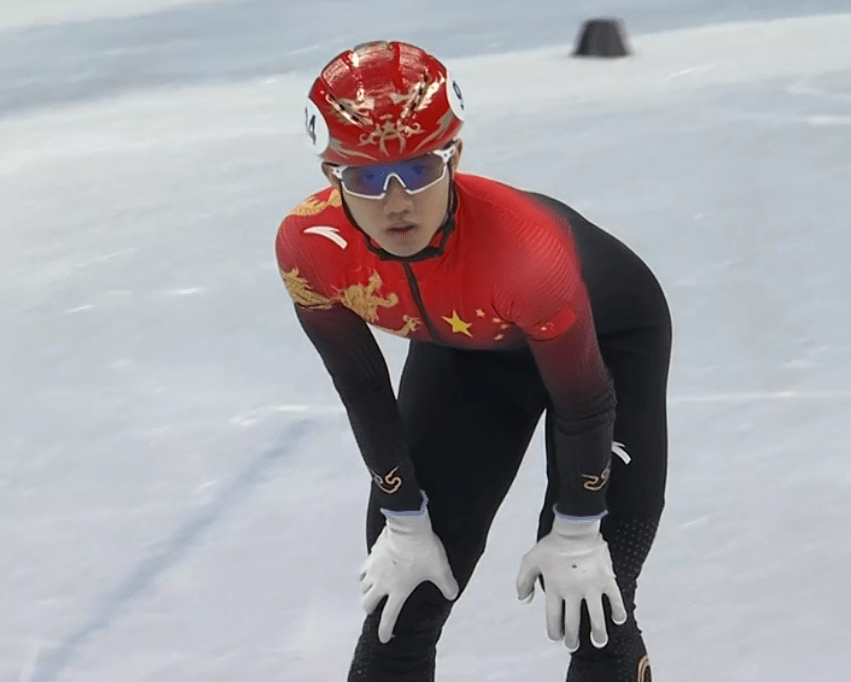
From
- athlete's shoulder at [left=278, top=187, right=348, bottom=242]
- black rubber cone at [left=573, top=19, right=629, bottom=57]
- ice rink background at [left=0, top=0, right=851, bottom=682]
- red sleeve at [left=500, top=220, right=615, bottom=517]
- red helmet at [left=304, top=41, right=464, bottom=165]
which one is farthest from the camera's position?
black rubber cone at [left=573, top=19, right=629, bottom=57]

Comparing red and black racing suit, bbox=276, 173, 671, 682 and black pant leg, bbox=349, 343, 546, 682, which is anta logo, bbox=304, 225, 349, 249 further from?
black pant leg, bbox=349, 343, 546, 682

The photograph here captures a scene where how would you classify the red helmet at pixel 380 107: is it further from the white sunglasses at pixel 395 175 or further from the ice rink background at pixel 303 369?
the ice rink background at pixel 303 369

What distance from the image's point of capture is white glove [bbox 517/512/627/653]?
2102mm

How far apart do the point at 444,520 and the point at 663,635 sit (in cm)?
75

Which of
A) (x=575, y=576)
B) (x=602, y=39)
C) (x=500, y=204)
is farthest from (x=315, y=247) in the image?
(x=602, y=39)

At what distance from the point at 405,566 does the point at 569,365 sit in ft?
1.49

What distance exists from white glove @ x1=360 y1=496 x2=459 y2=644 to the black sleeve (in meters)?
0.03

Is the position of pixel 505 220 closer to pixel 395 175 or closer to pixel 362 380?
pixel 395 175

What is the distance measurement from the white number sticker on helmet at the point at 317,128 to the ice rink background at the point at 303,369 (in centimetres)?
127

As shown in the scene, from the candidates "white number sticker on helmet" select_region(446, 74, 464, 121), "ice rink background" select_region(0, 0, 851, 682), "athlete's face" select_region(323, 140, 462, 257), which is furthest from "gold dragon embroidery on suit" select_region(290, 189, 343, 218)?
"ice rink background" select_region(0, 0, 851, 682)

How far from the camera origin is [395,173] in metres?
1.85

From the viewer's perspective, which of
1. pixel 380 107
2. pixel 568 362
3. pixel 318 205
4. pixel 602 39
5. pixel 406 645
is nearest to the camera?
pixel 380 107

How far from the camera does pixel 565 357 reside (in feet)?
6.45

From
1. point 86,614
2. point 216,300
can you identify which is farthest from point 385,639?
point 216,300
